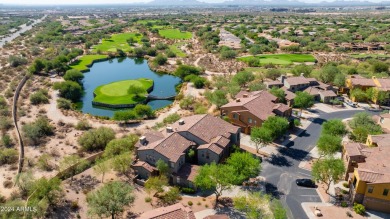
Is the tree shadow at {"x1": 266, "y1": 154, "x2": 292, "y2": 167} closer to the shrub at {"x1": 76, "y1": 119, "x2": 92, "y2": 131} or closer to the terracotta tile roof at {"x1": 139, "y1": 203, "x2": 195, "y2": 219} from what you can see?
the terracotta tile roof at {"x1": 139, "y1": 203, "x2": 195, "y2": 219}

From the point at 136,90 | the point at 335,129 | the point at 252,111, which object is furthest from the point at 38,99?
the point at 335,129

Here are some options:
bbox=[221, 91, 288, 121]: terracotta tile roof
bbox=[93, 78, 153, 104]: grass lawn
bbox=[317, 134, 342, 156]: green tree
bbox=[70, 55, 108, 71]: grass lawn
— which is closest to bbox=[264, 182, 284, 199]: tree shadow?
bbox=[317, 134, 342, 156]: green tree

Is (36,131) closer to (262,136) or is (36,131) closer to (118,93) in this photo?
(118,93)

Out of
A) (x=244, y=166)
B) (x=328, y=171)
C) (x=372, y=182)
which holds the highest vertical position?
(x=372, y=182)

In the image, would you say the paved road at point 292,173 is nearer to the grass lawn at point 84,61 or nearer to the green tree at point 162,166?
the green tree at point 162,166

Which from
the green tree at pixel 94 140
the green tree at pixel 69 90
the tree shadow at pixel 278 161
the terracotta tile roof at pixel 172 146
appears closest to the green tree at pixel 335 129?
the tree shadow at pixel 278 161
